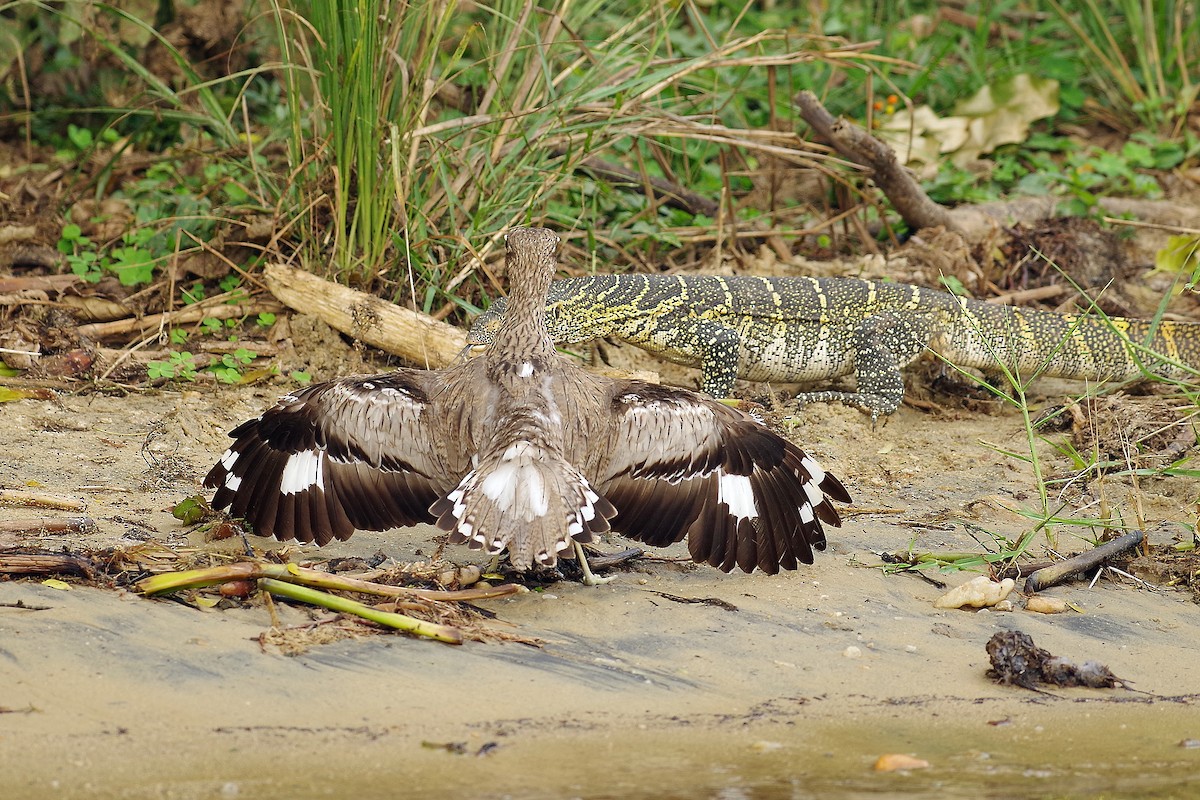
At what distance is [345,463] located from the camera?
5.06 metres

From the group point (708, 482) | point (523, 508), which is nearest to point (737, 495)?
point (708, 482)

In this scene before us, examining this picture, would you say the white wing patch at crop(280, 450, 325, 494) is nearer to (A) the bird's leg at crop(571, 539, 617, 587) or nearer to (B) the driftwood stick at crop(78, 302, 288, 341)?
(A) the bird's leg at crop(571, 539, 617, 587)

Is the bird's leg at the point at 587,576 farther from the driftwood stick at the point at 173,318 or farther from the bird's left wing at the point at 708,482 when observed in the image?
the driftwood stick at the point at 173,318

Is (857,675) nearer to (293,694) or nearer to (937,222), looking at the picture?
(293,694)

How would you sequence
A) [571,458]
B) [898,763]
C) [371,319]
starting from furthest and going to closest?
1. [371,319]
2. [571,458]
3. [898,763]

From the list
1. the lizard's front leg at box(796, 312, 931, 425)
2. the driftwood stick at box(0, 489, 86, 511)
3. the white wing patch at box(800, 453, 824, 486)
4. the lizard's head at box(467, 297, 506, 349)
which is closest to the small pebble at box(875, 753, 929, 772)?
the white wing patch at box(800, 453, 824, 486)

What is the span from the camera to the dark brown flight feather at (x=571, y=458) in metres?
4.98

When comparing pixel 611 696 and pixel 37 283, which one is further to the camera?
pixel 37 283

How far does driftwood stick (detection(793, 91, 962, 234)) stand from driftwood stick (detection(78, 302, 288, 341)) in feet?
11.3

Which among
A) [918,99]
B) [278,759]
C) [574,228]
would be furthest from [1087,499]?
[918,99]

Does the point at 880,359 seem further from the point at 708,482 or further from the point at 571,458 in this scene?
the point at 571,458

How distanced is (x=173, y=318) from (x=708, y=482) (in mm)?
3685

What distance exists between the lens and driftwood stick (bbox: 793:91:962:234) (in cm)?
841

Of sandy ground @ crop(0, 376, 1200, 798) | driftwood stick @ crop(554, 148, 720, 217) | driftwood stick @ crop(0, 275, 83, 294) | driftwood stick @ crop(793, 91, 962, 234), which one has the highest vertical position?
driftwood stick @ crop(793, 91, 962, 234)
